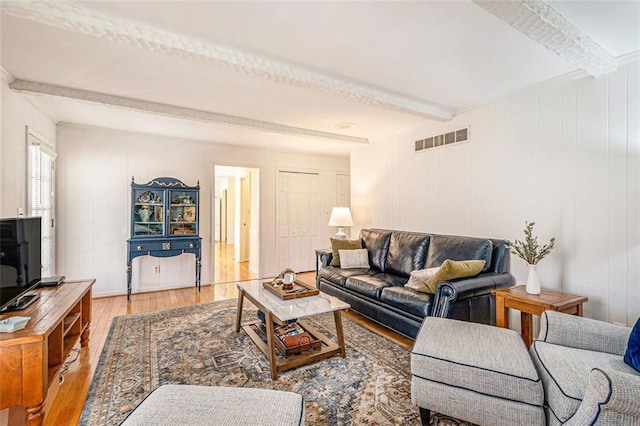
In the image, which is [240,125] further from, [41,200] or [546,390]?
[546,390]

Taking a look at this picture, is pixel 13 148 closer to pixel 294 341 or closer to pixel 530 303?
pixel 294 341

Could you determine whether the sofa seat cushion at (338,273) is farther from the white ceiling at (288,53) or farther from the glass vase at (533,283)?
the white ceiling at (288,53)

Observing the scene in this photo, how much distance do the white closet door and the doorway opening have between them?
1.57 ft

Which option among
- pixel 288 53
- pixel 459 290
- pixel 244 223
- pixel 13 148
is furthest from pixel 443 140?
pixel 244 223

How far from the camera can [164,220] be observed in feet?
15.1

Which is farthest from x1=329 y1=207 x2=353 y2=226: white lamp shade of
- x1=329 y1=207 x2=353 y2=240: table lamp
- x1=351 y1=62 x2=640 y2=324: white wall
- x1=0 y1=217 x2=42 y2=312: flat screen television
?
x1=0 y1=217 x2=42 y2=312: flat screen television

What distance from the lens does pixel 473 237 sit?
3.46m

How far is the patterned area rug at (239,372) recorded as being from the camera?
189cm

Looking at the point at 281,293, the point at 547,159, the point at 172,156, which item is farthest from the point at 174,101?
the point at 547,159

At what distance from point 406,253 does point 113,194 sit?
419 centimetres

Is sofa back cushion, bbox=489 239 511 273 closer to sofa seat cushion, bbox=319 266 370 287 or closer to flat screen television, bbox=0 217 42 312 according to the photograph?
sofa seat cushion, bbox=319 266 370 287

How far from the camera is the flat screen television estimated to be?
2.00 m

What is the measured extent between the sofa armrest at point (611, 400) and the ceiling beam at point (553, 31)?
5.79ft

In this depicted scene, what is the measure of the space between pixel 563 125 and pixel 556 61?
61cm
